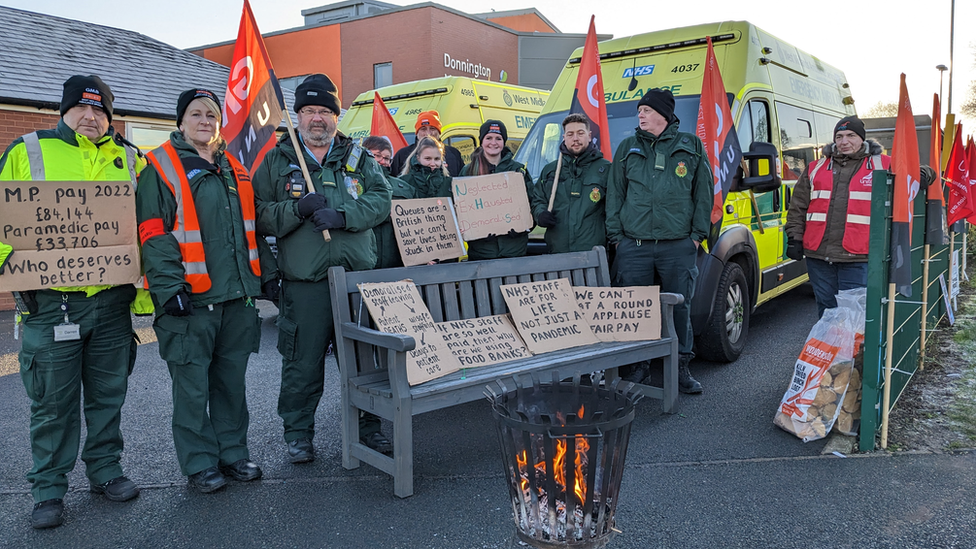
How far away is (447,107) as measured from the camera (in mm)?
10320

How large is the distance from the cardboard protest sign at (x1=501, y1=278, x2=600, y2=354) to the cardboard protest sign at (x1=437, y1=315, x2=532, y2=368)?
82 mm

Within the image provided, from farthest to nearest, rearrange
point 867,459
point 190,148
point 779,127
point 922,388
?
point 779,127 → point 922,388 → point 867,459 → point 190,148

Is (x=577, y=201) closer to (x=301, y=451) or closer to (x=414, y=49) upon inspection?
(x=301, y=451)

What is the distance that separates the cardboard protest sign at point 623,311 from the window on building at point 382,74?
22.9m

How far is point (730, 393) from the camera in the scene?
17.5ft

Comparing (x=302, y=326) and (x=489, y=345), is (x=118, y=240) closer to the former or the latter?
(x=302, y=326)

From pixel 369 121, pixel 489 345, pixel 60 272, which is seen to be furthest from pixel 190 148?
pixel 369 121

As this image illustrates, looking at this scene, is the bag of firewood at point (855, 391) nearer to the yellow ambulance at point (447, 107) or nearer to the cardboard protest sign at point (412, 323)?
the cardboard protest sign at point (412, 323)

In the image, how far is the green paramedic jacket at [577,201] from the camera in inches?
210

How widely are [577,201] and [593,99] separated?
1039 mm

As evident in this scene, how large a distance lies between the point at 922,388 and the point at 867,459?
1.80m

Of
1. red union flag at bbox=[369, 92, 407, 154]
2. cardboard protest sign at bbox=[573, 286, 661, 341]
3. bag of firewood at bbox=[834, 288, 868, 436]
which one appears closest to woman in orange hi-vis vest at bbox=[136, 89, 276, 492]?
cardboard protest sign at bbox=[573, 286, 661, 341]

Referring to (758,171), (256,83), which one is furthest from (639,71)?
(256,83)

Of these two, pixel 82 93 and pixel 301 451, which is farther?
pixel 301 451
